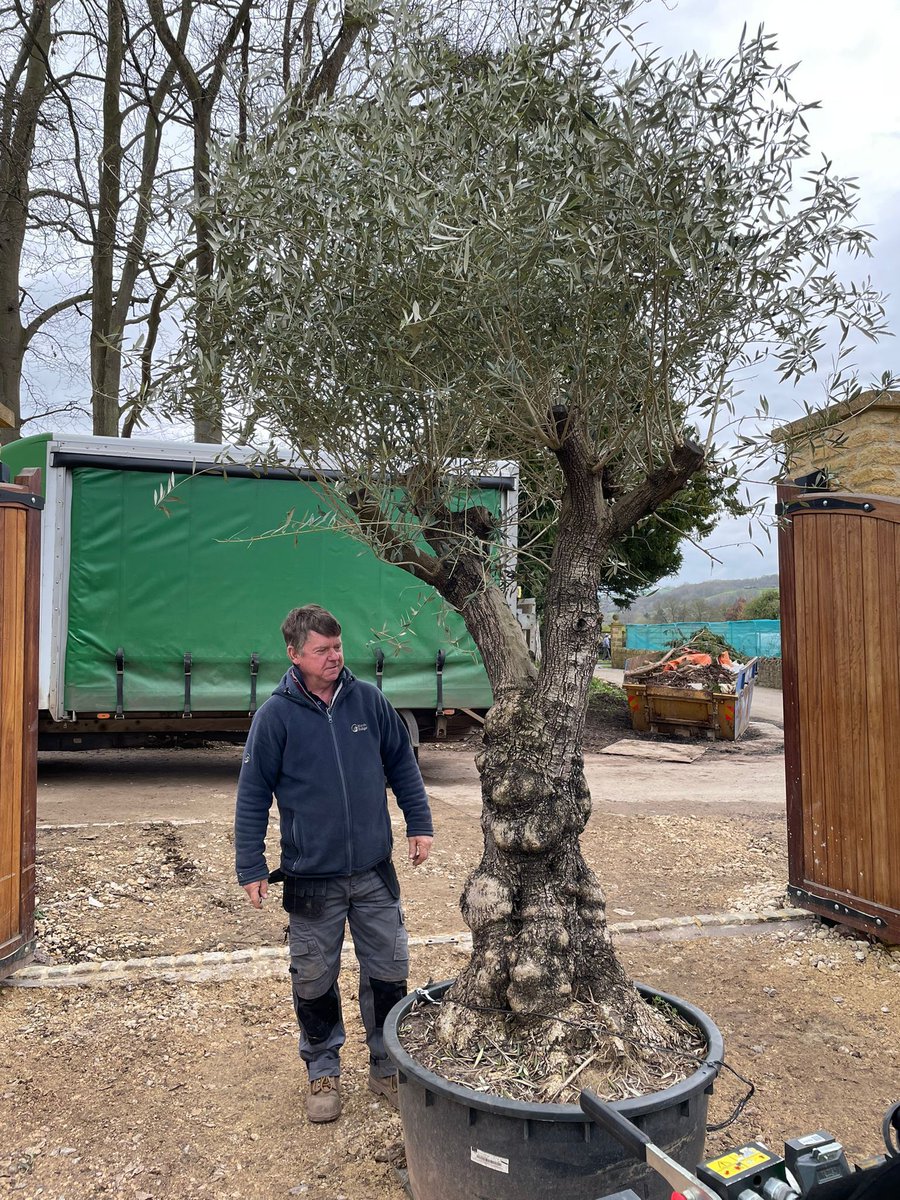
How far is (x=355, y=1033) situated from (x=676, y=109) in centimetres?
401

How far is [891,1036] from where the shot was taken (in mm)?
4184

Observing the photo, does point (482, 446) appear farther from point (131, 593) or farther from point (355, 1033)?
point (131, 593)

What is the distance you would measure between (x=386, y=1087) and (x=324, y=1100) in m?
0.28

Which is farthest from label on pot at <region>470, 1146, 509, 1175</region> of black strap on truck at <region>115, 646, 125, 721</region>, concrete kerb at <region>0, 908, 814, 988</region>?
black strap on truck at <region>115, 646, 125, 721</region>

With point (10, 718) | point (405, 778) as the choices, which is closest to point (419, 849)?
point (405, 778)

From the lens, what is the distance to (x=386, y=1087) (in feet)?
11.7

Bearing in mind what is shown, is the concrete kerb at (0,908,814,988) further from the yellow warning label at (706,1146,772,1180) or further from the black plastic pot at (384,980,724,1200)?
the yellow warning label at (706,1146,772,1180)

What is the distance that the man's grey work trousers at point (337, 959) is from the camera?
3.46 m

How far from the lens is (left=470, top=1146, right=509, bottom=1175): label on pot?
241 cm

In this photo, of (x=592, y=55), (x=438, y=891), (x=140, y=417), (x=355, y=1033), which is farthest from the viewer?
(x=438, y=891)

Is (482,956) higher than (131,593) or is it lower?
lower

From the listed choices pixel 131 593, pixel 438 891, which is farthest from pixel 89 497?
pixel 438 891

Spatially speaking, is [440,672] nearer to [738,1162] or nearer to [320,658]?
[320,658]

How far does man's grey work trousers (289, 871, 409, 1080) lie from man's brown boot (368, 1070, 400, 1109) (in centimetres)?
2
